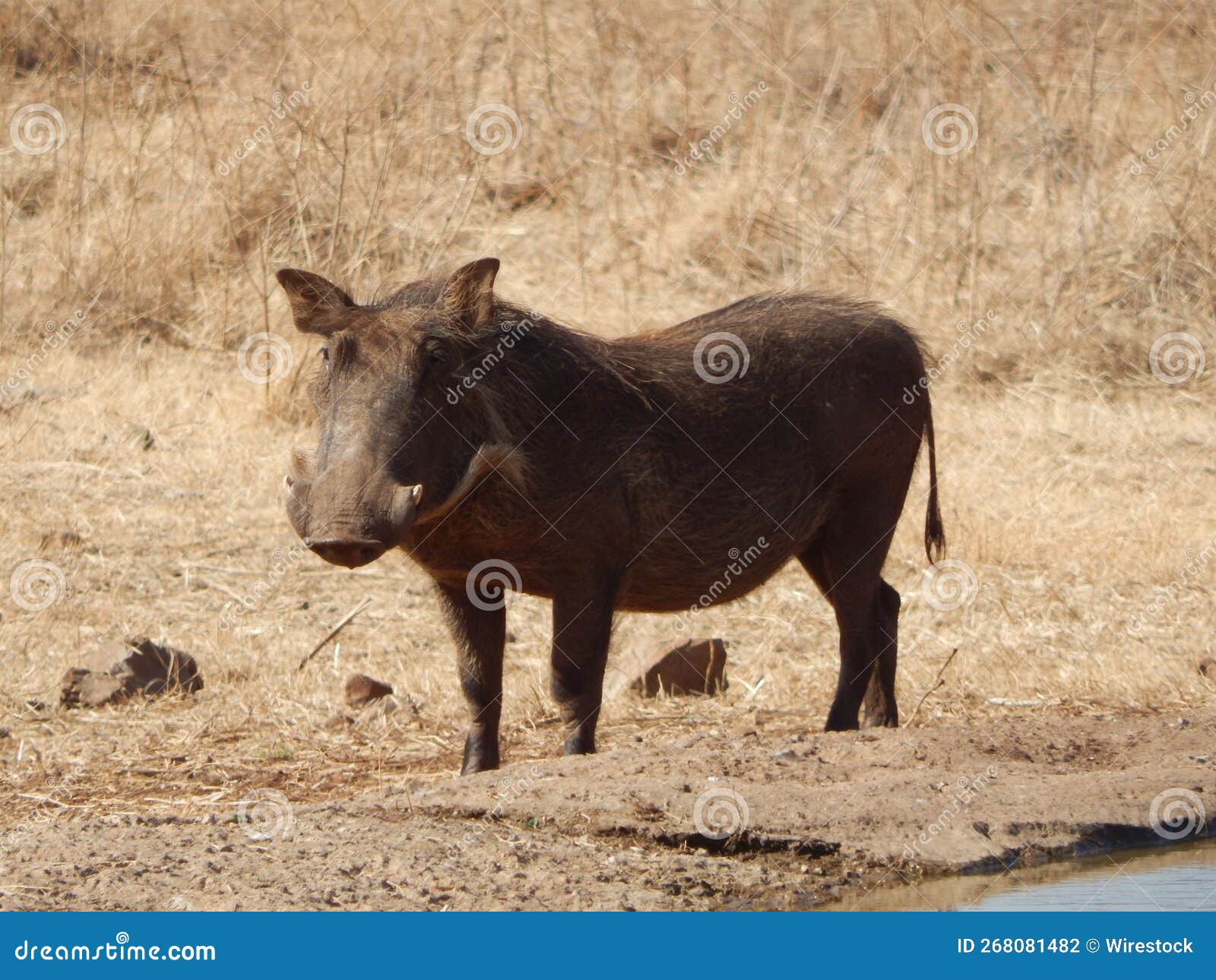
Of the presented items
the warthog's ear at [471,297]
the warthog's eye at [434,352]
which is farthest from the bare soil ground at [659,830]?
the warthog's ear at [471,297]

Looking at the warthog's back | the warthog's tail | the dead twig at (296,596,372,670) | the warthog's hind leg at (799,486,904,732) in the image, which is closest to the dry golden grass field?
the dead twig at (296,596,372,670)

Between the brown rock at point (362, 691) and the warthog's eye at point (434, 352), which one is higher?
the warthog's eye at point (434, 352)

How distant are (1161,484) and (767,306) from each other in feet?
13.5

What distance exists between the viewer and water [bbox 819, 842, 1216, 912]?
13.6ft

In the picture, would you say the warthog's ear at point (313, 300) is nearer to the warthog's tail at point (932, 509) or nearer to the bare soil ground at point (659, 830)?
the bare soil ground at point (659, 830)

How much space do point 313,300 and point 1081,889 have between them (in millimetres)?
2568

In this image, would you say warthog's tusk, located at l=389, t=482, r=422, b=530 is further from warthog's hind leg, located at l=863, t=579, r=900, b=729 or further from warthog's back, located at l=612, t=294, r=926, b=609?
warthog's hind leg, located at l=863, t=579, r=900, b=729

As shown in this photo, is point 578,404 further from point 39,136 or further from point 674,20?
point 674,20

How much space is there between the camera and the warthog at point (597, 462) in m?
4.69

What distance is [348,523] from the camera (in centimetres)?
432

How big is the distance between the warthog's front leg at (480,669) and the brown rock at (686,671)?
1385 millimetres

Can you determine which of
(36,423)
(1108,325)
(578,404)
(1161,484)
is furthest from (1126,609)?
(36,423)

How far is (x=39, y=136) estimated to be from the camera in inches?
463

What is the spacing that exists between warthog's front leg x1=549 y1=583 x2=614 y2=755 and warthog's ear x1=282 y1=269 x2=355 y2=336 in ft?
3.30
